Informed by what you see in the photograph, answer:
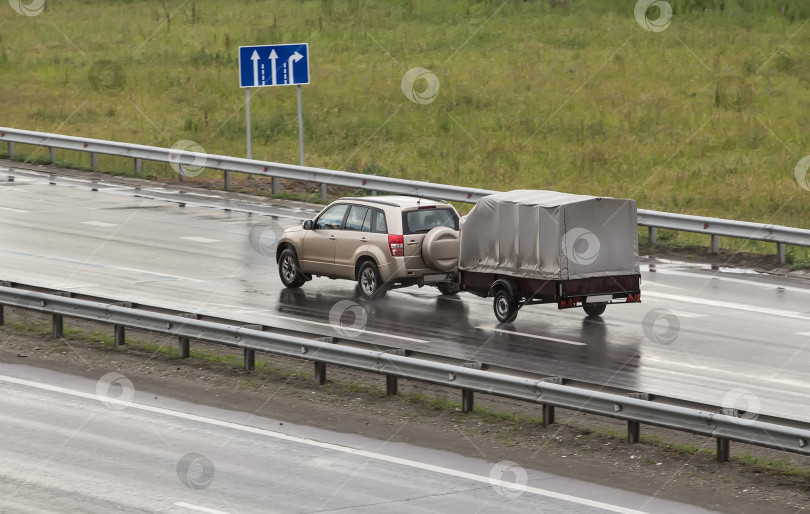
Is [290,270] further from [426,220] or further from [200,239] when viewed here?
[200,239]

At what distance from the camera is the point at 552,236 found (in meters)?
18.7

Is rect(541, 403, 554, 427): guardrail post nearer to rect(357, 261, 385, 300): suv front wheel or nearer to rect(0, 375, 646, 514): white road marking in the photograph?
rect(0, 375, 646, 514): white road marking

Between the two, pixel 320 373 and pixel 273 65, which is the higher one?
pixel 273 65

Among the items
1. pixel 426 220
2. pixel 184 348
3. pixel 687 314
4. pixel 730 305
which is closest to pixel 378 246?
pixel 426 220

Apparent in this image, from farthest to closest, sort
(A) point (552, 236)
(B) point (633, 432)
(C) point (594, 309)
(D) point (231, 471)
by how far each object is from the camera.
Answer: (C) point (594, 309) < (A) point (552, 236) < (B) point (633, 432) < (D) point (231, 471)

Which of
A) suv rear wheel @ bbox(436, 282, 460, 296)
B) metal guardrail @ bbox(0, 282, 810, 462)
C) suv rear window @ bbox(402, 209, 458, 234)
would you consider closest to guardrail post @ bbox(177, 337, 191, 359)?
metal guardrail @ bbox(0, 282, 810, 462)

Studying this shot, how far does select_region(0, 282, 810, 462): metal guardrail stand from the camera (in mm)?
12117

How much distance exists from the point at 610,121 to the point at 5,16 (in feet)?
111

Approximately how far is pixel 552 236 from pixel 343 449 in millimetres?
6746

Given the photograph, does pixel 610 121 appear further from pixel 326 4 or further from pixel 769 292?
pixel 326 4

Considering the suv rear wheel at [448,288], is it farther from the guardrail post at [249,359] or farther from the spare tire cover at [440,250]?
the guardrail post at [249,359]

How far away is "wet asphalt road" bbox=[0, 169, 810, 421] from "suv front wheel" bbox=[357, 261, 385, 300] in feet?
0.87

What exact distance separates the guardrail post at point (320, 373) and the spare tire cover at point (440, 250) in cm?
519

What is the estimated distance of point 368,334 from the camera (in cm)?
1838
